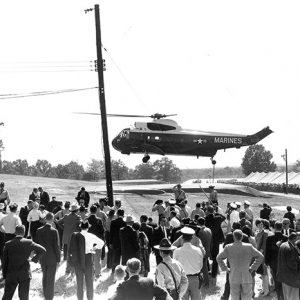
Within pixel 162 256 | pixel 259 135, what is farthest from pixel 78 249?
pixel 259 135

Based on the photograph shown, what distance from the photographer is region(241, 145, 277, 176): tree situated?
482ft

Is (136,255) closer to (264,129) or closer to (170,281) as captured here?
(170,281)

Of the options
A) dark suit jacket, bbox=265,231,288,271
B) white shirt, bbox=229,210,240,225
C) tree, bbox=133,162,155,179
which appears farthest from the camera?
tree, bbox=133,162,155,179

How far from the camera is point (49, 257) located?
9133 mm

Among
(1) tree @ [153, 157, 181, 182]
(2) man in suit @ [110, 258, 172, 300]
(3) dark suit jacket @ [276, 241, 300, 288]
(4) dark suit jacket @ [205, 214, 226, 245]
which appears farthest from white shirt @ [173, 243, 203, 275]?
(1) tree @ [153, 157, 181, 182]

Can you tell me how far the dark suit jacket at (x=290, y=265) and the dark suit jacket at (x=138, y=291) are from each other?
3.87 m

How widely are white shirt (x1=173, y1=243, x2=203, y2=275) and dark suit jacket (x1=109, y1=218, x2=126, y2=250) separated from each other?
368cm

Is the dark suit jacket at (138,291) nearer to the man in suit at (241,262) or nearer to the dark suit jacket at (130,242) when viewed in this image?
the man in suit at (241,262)

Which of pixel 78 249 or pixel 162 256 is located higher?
pixel 162 256

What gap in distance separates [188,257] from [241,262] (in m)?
1.00

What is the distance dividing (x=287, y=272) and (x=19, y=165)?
606 ft

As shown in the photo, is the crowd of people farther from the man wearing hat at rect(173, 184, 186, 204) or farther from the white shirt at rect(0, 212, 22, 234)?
the man wearing hat at rect(173, 184, 186, 204)

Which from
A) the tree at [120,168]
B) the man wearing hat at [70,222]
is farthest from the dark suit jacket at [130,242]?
the tree at [120,168]

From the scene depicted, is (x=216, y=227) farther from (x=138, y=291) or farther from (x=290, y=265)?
(x=138, y=291)
